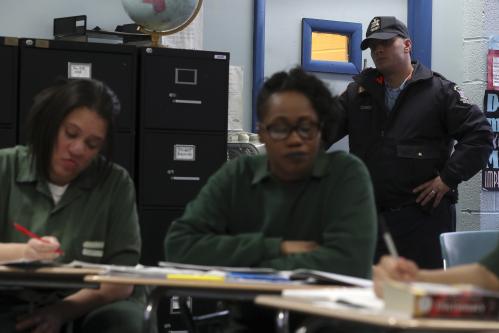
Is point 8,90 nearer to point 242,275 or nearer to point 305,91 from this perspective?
point 305,91

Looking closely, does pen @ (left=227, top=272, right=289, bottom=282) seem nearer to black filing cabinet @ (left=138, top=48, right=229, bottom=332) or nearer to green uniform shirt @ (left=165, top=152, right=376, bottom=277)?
green uniform shirt @ (left=165, top=152, right=376, bottom=277)

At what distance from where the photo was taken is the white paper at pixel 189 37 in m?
5.47

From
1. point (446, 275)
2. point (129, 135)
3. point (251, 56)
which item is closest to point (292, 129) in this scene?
point (446, 275)

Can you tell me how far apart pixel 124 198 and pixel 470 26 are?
3.65m

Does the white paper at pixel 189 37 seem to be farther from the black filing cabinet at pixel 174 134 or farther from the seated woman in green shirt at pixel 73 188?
the seated woman in green shirt at pixel 73 188

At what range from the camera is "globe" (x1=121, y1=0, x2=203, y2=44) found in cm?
471

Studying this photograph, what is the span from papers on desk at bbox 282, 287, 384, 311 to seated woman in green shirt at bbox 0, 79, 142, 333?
875mm

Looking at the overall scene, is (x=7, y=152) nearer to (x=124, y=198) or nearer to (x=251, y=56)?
(x=124, y=198)

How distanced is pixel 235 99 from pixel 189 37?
0.48 meters

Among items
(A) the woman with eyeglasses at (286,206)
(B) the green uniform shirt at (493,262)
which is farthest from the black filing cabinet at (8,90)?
(B) the green uniform shirt at (493,262)

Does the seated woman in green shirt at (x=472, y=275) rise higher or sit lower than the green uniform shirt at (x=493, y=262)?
lower

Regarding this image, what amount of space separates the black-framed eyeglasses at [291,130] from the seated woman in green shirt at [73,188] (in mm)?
508

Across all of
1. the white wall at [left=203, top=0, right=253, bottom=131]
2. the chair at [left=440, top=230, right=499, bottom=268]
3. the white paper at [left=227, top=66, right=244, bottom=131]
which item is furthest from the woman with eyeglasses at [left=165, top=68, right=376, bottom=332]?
the white wall at [left=203, top=0, right=253, bottom=131]

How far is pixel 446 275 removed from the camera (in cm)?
207
